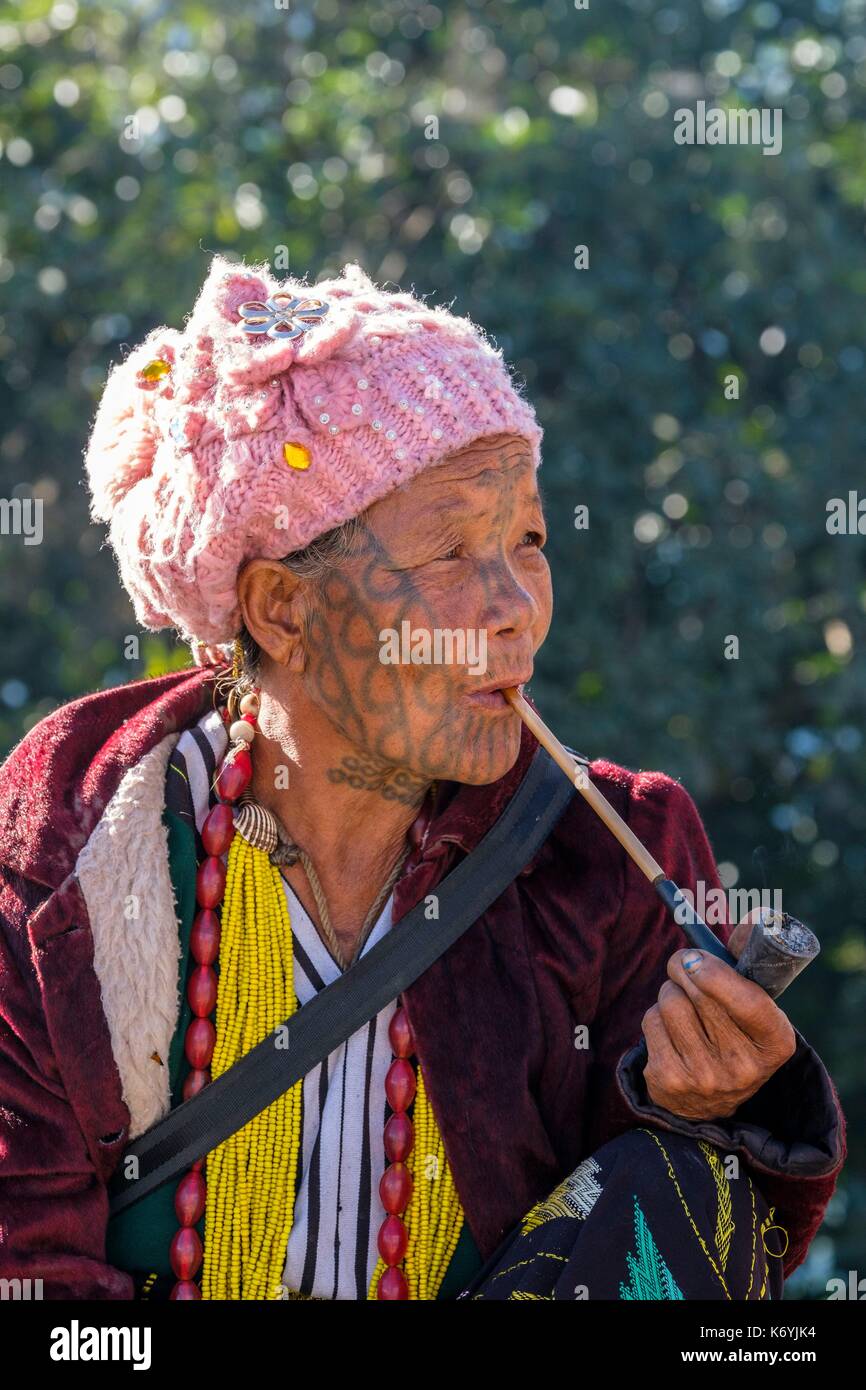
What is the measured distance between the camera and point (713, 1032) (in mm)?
2504

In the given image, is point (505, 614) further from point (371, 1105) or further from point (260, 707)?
point (371, 1105)

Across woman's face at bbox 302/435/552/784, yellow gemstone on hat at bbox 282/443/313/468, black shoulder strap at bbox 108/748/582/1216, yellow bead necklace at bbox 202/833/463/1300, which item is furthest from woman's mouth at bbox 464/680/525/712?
yellow bead necklace at bbox 202/833/463/1300

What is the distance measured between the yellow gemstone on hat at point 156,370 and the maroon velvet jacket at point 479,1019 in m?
0.51

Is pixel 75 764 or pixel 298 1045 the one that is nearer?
pixel 298 1045

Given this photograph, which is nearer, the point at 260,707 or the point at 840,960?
the point at 260,707

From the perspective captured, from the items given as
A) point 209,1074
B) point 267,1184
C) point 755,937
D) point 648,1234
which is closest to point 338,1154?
point 267,1184

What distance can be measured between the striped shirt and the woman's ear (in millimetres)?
419

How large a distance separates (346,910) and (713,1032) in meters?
0.72

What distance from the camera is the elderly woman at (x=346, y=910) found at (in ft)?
8.91

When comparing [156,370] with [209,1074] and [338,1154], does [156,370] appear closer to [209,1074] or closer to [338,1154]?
[209,1074]

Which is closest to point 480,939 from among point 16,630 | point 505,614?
point 505,614

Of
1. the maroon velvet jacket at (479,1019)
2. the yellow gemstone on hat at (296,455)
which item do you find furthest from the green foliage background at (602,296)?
the yellow gemstone on hat at (296,455)
